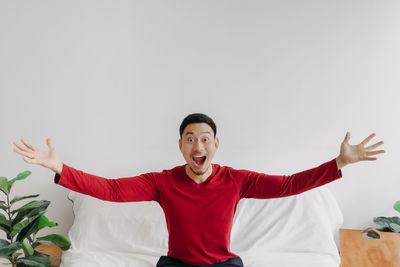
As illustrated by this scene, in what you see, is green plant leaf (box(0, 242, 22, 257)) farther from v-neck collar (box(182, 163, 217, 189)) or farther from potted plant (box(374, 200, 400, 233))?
potted plant (box(374, 200, 400, 233))

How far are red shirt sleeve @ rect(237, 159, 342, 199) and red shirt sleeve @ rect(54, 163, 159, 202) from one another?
409mm

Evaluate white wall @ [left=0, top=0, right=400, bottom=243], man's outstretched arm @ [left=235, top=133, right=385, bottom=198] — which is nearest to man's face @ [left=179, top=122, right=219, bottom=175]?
man's outstretched arm @ [left=235, top=133, right=385, bottom=198]

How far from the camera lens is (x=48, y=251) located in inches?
98.7

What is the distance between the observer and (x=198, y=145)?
5.60 feet

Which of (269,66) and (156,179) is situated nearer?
(156,179)

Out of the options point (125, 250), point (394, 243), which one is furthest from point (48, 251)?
point (394, 243)

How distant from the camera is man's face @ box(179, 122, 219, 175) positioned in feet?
5.65

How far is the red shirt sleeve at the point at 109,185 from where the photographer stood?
4.95 ft

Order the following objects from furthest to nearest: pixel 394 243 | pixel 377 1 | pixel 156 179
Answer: pixel 377 1 < pixel 394 243 < pixel 156 179

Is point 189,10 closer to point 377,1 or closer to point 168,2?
point 168,2

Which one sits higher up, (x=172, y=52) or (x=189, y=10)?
(x=189, y=10)

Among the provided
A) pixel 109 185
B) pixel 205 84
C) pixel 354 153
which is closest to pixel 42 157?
pixel 109 185

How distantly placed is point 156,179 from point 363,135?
1.41 meters

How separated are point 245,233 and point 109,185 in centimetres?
96
